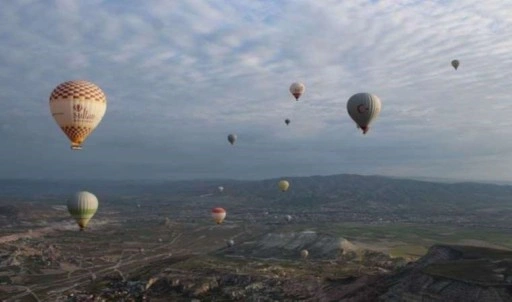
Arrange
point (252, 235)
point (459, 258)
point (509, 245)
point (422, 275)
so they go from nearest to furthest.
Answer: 1. point (422, 275)
2. point (459, 258)
3. point (509, 245)
4. point (252, 235)

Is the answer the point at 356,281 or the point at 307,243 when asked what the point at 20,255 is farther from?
the point at 356,281

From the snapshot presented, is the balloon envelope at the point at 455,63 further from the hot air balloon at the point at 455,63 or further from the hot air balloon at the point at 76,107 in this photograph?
the hot air balloon at the point at 76,107

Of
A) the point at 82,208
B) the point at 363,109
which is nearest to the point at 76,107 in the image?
the point at 82,208

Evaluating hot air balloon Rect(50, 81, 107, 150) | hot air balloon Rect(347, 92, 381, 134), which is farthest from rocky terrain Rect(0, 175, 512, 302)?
hot air balloon Rect(50, 81, 107, 150)

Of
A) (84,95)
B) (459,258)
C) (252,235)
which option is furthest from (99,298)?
(252,235)

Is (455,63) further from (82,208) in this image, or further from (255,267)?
(82,208)
